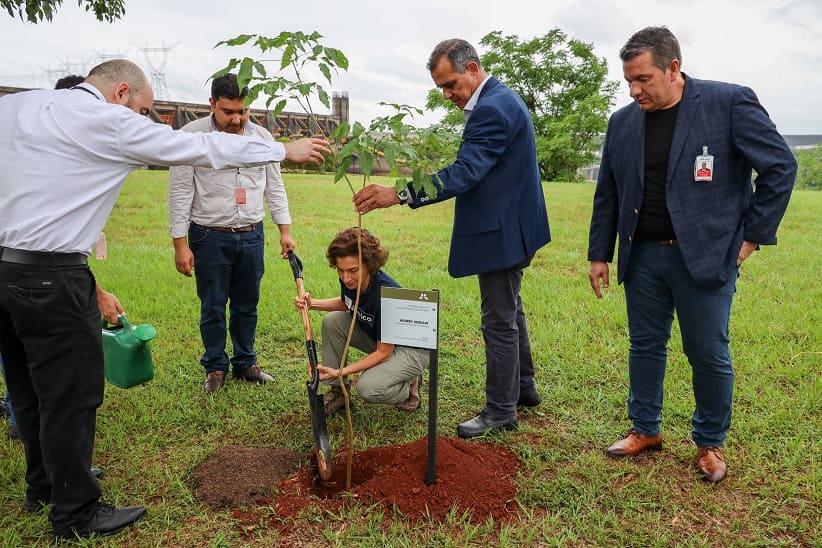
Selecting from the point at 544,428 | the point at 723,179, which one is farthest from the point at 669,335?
the point at 544,428

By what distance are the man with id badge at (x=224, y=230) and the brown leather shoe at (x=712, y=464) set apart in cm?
262

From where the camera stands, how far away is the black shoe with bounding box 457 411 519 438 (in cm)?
341

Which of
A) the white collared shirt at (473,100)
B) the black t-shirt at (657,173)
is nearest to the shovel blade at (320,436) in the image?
the white collared shirt at (473,100)

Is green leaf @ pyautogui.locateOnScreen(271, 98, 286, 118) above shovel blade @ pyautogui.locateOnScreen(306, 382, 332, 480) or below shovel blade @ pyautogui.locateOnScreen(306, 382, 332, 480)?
above

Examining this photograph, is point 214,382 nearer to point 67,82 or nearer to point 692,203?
point 67,82

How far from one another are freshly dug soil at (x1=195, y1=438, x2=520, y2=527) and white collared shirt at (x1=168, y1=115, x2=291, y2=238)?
144cm

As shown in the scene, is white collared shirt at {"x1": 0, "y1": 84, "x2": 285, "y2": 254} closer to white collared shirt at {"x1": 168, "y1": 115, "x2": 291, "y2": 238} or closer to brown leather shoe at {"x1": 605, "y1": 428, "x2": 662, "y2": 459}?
white collared shirt at {"x1": 168, "y1": 115, "x2": 291, "y2": 238}

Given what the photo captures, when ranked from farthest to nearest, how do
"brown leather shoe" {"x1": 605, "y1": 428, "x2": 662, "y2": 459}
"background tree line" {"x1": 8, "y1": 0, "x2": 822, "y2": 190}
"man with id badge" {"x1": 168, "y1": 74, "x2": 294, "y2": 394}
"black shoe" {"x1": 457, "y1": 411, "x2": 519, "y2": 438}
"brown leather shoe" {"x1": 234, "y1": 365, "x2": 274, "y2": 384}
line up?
1. "background tree line" {"x1": 8, "y1": 0, "x2": 822, "y2": 190}
2. "brown leather shoe" {"x1": 234, "y1": 365, "x2": 274, "y2": 384}
3. "man with id badge" {"x1": 168, "y1": 74, "x2": 294, "y2": 394}
4. "black shoe" {"x1": 457, "y1": 411, "x2": 519, "y2": 438}
5. "brown leather shoe" {"x1": 605, "y1": 428, "x2": 662, "y2": 459}

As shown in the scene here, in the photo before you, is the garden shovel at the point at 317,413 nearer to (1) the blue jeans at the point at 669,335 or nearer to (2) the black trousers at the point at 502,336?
(2) the black trousers at the point at 502,336

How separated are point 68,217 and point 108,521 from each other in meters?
1.34

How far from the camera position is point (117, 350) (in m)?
3.25

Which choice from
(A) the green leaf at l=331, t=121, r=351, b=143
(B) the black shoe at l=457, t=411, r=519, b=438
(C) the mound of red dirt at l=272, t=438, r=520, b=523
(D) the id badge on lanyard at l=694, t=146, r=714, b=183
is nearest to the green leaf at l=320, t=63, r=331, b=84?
(A) the green leaf at l=331, t=121, r=351, b=143

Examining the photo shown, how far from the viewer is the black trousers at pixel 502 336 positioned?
10.8 ft

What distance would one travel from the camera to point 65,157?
2.28 m
